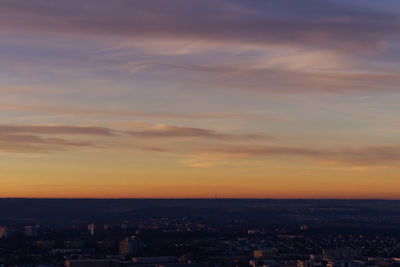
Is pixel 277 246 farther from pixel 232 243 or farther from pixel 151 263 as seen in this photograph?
pixel 151 263

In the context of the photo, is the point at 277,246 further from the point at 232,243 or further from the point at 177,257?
the point at 177,257

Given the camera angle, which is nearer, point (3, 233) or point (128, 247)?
point (128, 247)

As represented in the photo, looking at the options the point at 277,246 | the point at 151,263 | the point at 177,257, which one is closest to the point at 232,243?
→ the point at 277,246

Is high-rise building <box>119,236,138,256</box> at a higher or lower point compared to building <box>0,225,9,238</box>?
lower

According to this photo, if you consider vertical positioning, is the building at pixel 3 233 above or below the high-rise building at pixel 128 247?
above

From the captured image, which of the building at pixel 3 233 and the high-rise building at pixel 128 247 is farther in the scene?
the building at pixel 3 233

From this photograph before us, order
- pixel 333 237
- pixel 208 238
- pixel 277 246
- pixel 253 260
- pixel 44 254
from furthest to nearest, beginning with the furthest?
pixel 333 237, pixel 208 238, pixel 277 246, pixel 44 254, pixel 253 260

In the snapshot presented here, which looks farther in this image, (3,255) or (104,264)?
(3,255)

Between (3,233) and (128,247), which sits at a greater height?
(3,233)

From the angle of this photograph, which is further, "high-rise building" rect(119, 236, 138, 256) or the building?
the building

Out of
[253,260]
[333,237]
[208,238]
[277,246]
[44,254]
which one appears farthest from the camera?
[333,237]
